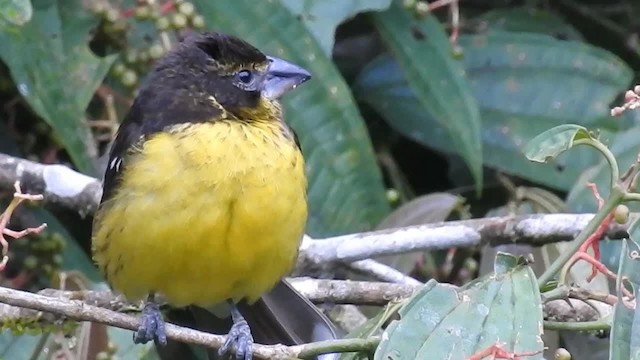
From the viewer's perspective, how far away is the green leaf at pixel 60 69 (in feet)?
9.46

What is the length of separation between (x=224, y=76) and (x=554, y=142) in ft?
2.61

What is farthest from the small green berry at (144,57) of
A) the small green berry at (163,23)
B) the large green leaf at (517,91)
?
the large green leaf at (517,91)

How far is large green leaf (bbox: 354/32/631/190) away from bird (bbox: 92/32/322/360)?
2.98 feet

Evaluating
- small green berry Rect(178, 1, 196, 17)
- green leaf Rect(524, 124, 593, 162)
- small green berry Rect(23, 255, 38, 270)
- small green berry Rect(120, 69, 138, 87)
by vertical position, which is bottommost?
small green berry Rect(23, 255, 38, 270)

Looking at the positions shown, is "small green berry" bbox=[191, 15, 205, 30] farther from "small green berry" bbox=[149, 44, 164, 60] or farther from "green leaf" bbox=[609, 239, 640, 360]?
"green leaf" bbox=[609, 239, 640, 360]

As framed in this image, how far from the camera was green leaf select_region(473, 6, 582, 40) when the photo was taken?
12.1ft

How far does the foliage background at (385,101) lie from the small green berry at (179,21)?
0.05 m

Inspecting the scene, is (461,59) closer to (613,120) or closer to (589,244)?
(613,120)

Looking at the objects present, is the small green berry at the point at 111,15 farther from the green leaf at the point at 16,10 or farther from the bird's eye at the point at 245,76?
the bird's eye at the point at 245,76

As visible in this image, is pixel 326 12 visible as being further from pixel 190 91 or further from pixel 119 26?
pixel 190 91

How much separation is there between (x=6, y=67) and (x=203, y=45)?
783 millimetres

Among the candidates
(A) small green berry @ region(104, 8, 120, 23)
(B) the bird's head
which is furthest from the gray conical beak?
(A) small green berry @ region(104, 8, 120, 23)

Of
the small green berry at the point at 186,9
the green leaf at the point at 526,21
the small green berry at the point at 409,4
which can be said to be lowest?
the green leaf at the point at 526,21

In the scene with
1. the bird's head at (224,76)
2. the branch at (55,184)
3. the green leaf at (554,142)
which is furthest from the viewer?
the branch at (55,184)
